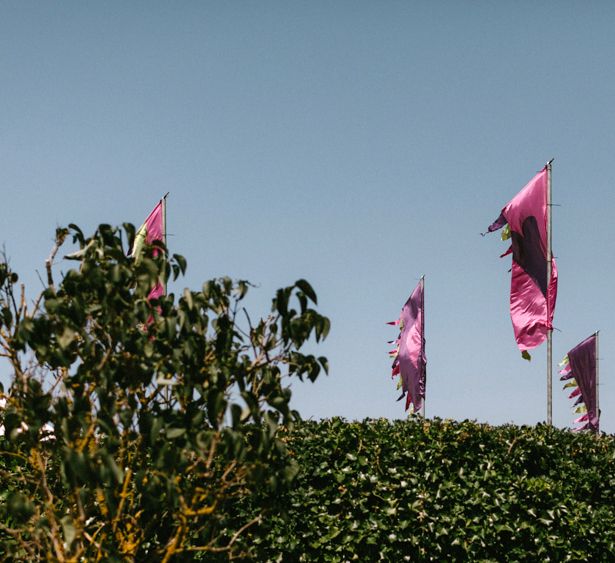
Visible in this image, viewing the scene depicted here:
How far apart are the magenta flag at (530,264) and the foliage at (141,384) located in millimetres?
9875

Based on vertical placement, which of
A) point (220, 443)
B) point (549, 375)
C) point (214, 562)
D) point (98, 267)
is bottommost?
point (214, 562)

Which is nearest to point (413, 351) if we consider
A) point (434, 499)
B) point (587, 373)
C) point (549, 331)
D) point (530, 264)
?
point (587, 373)

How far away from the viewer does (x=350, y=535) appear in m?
7.85

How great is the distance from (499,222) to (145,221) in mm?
6987

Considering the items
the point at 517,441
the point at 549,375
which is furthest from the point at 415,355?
the point at 517,441

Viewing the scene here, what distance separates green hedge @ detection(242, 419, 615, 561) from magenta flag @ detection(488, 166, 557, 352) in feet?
20.4

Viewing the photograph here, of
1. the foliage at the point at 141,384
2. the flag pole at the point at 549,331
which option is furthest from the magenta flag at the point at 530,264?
the foliage at the point at 141,384

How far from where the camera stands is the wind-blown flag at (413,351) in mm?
21922

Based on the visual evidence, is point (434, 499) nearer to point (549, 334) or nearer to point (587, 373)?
point (549, 334)

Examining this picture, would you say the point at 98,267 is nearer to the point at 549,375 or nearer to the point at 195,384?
the point at 195,384

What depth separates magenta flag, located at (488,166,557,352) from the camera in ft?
48.0

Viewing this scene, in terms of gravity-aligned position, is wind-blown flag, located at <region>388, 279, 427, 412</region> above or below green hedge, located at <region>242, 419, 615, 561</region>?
above

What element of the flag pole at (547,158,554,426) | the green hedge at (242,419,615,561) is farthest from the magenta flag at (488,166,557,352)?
the green hedge at (242,419,615,561)

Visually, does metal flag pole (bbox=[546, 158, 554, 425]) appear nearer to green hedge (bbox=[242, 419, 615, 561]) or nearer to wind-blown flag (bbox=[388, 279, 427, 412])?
green hedge (bbox=[242, 419, 615, 561])
